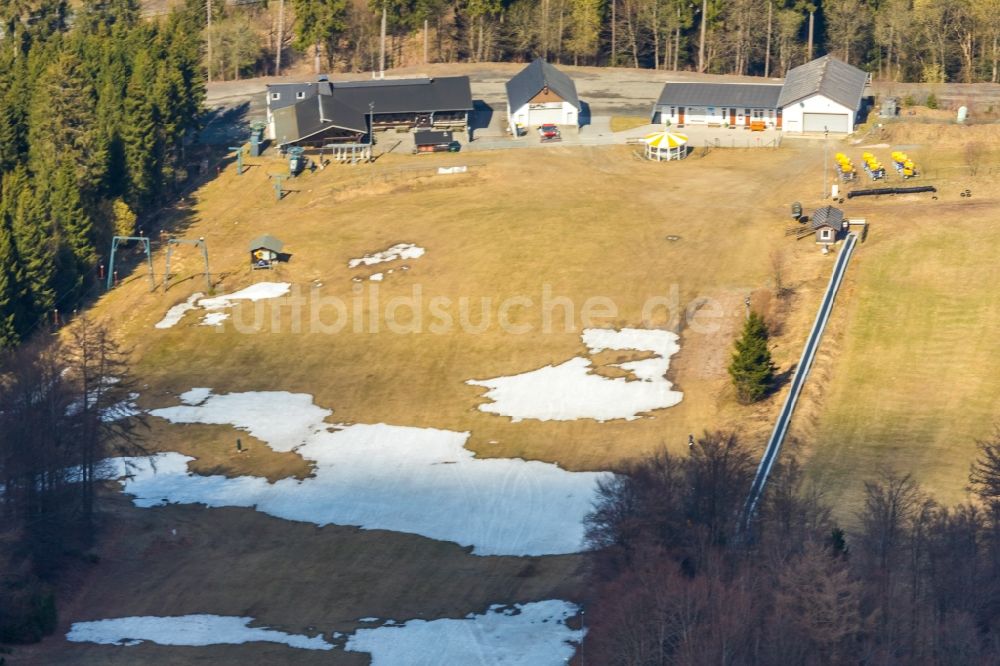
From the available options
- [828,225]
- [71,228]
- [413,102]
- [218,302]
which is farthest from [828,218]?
[71,228]

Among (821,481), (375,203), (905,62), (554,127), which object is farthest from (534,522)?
(905,62)

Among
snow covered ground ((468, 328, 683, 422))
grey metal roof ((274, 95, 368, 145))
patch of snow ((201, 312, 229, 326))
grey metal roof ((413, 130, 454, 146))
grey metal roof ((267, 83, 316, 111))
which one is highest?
grey metal roof ((267, 83, 316, 111))

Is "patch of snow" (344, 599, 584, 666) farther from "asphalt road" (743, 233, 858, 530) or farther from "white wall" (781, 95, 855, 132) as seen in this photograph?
"white wall" (781, 95, 855, 132)

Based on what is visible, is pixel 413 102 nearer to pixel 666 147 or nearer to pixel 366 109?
pixel 366 109

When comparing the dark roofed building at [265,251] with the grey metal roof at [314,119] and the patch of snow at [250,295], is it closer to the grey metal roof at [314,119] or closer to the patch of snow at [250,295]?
the patch of snow at [250,295]

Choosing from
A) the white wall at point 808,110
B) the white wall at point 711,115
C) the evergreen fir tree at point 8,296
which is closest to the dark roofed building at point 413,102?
the white wall at point 711,115

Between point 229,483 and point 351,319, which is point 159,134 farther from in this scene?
point 229,483

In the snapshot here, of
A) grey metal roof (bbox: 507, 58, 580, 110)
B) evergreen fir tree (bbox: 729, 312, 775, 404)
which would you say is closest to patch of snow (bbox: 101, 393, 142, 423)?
evergreen fir tree (bbox: 729, 312, 775, 404)
